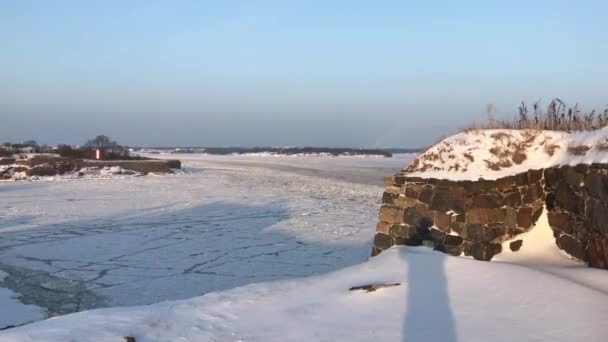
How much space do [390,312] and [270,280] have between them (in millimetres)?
3508

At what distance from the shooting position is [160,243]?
34.6ft

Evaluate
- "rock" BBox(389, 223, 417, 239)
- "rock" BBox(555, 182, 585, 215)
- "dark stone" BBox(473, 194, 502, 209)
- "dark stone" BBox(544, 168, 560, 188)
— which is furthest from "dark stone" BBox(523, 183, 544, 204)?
"rock" BBox(389, 223, 417, 239)

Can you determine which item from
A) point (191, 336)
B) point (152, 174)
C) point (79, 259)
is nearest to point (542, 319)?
point (191, 336)

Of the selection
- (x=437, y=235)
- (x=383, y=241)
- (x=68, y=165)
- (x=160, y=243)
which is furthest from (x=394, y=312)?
(x=68, y=165)

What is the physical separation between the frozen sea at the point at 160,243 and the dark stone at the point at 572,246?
140 inches

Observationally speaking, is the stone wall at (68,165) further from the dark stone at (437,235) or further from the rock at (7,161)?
the dark stone at (437,235)

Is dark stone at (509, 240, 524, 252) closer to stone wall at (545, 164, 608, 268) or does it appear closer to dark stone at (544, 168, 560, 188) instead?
stone wall at (545, 164, 608, 268)

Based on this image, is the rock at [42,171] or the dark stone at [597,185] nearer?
the dark stone at [597,185]

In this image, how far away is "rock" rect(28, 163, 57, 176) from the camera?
94.3 feet

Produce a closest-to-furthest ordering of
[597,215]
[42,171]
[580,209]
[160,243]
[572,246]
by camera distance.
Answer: [597,215] < [580,209] < [572,246] < [160,243] < [42,171]

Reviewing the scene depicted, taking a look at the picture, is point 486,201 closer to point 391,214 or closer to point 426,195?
point 426,195

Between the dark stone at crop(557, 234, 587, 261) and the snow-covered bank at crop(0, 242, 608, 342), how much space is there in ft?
0.58

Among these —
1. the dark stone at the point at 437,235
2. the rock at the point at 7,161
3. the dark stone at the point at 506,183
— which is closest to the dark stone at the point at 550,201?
the dark stone at the point at 506,183

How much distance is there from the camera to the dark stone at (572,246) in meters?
5.26
